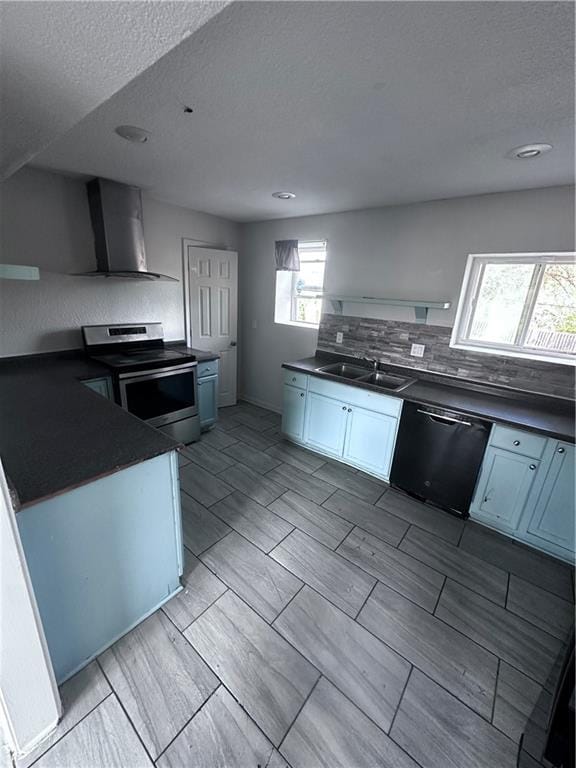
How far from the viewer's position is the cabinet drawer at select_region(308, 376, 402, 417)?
2533 millimetres

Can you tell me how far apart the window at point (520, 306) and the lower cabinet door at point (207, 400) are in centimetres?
238

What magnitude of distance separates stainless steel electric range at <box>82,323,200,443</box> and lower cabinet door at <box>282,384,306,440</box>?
919 millimetres

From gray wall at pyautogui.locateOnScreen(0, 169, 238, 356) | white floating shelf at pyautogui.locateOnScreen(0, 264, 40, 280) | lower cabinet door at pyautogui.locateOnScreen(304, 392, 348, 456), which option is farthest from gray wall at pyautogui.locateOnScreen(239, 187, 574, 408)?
white floating shelf at pyautogui.locateOnScreen(0, 264, 40, 280)

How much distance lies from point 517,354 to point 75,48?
2870 mm

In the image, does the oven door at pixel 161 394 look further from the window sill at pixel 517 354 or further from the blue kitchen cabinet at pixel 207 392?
the window sill at pixel 517 354

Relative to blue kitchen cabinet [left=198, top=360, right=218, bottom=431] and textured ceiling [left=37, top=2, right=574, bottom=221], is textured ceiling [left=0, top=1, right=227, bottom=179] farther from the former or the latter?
blue kitchen cabinet [left=198, top=360, right=218, bottom=431]

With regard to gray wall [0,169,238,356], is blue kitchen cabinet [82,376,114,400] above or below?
below

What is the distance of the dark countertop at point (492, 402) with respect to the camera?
6.59 feet

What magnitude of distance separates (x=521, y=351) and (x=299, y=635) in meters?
2.49

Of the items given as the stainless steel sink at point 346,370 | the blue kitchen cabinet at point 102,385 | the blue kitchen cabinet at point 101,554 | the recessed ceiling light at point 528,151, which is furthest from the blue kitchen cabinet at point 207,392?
the recessed ceiling light at point 528,151

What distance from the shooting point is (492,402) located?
7.73ft

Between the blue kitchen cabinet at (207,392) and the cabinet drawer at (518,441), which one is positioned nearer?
the cabinet drawer at (518,441)

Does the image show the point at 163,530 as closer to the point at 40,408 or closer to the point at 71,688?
the point at 71,688

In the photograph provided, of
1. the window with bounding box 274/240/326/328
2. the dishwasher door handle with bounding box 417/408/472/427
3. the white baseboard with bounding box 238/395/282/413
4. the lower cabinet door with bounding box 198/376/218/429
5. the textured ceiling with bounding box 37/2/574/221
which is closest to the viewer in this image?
the textured ceiling with bounding box 37/2/574/221
